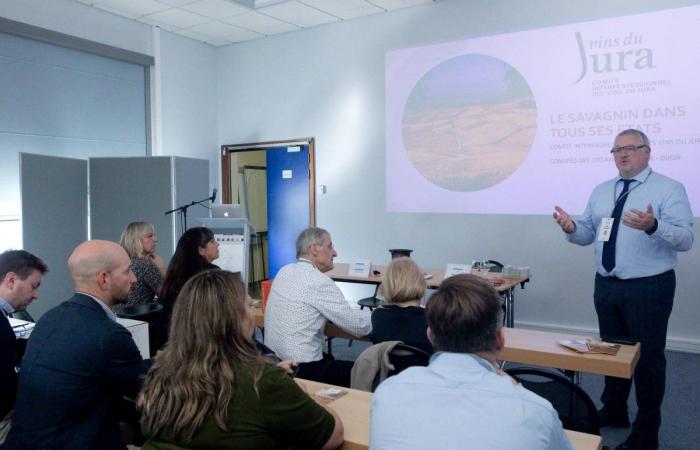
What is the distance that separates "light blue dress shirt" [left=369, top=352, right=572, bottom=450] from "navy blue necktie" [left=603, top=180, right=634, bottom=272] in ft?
6.87

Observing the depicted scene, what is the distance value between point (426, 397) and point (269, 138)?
618cm

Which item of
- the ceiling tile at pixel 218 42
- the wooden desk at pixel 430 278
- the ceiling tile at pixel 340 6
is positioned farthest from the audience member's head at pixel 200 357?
the ceiling tile at pixel 218 42

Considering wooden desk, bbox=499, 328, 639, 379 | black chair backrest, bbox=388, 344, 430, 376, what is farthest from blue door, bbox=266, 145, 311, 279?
black chair backrest, bbox=388, 344, 430, 376

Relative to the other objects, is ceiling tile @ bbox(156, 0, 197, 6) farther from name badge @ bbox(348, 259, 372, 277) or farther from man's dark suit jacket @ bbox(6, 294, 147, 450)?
man's dark suit jacket @ bbox(6, 294, 147, 450)

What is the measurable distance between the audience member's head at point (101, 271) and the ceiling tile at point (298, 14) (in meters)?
4.56

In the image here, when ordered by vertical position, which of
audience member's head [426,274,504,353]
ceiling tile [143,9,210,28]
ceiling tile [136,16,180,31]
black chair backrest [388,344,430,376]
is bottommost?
black chair backrest [388,344,430,376]

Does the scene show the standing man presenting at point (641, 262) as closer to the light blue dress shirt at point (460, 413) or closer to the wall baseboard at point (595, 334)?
the light blue dress shirt at point (460, 413)

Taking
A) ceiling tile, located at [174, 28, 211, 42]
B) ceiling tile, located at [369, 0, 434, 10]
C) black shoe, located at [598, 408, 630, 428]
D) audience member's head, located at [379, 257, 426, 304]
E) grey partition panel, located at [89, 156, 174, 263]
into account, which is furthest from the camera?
ceiling tile, located at [174, 28, 211, 42]

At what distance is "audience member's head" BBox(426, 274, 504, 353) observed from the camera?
1286mm

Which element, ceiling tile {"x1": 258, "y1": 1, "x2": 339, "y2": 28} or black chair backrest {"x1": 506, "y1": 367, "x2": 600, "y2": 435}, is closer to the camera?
black chair backrest {"x1": 506, "y1": 367, "x2": 600, "y2": 435}

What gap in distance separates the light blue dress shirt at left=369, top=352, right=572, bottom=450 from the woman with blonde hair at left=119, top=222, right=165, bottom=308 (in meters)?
2.81

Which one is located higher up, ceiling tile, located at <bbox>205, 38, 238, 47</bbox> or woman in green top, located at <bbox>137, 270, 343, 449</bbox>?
ceiling tile, located at <bbox>205, 38, 238, 47</bbox>

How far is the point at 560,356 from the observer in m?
2.45

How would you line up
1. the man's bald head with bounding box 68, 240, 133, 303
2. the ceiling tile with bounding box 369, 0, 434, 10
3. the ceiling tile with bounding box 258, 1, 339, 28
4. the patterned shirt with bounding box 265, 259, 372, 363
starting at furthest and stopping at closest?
the ceiling tile with bounding box 258, 1, 339, 28, the ceiling tile with bounding box 369, 0, 434, 10, the patterned shirt with bounding box 265, 259, 372, 363, the man's bald head with bounding box 68, 240, 133, 303
